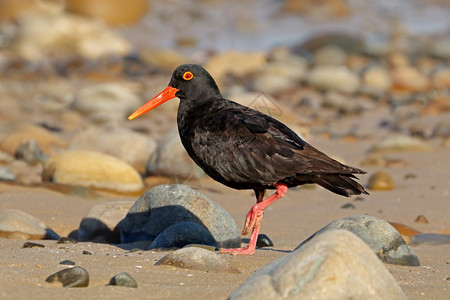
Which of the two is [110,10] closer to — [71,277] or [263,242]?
[263,242]

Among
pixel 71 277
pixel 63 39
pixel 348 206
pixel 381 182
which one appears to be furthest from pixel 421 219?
pixel 63 39

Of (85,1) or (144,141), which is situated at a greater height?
(85,1)

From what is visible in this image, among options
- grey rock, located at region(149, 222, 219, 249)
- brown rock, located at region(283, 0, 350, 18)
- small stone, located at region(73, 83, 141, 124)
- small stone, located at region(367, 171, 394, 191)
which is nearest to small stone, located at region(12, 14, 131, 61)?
small stone, located at region(73, 83, 141, 124)

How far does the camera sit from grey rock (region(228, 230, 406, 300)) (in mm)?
3002

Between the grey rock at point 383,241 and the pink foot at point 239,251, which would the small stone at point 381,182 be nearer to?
the grey rock at point 383,241

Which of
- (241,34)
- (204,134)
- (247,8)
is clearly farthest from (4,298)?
(247,8)

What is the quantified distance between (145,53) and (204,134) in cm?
1463

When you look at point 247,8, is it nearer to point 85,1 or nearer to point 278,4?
point 278,4

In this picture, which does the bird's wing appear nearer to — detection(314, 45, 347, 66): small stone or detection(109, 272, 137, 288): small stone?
detection(109, 272, 137, 288): small stone

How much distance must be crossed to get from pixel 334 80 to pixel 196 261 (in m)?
12.4

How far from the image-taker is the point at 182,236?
4.96 metres

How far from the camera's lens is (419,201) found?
7176 millimetres

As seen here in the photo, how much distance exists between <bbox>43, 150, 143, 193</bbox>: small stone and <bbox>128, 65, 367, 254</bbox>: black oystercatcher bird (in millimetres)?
2539

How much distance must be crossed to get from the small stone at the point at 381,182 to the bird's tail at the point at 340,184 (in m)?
3.20
